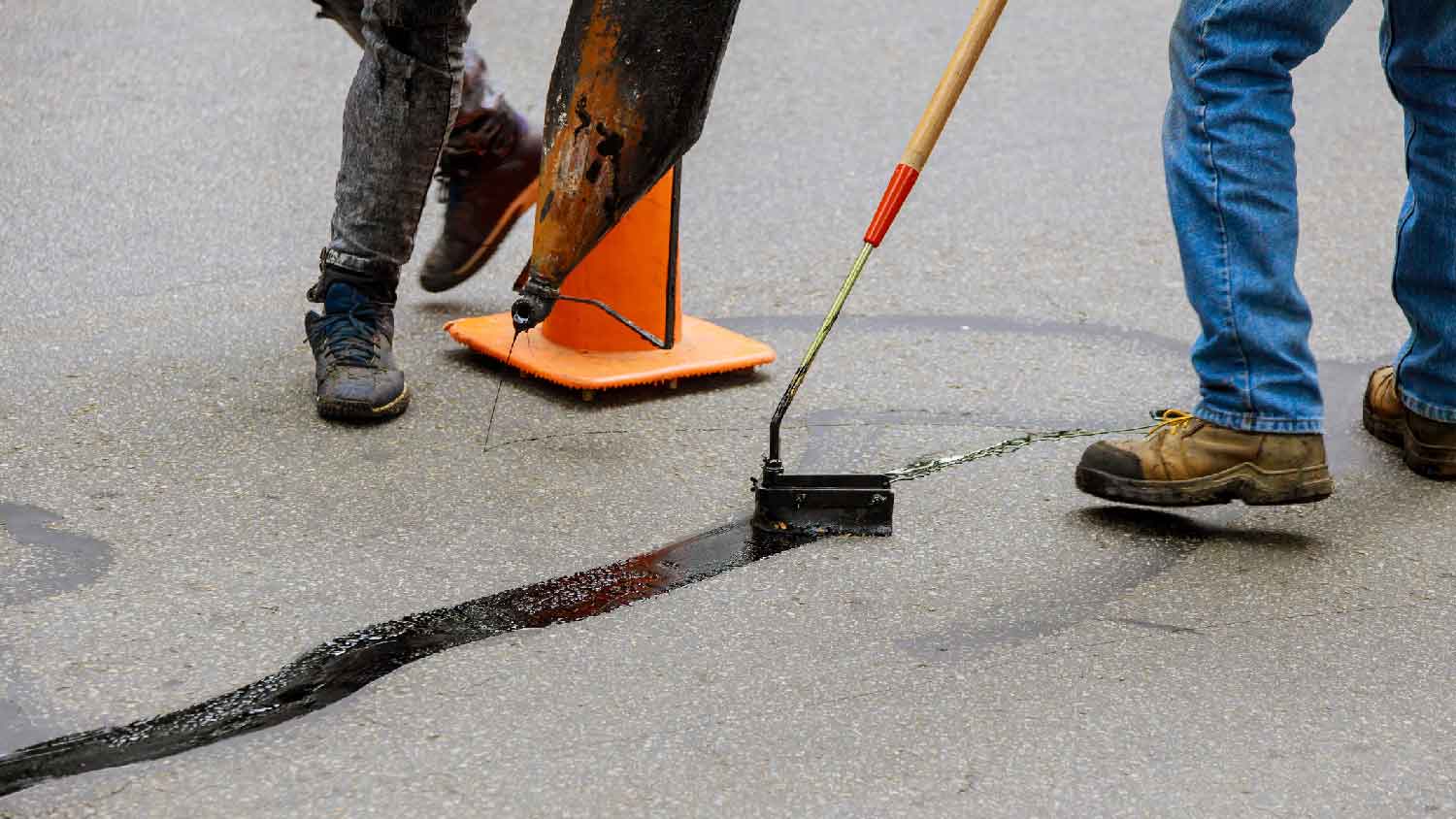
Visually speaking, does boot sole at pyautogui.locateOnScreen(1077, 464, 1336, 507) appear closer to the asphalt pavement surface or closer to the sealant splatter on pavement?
the asphalt pavement surface

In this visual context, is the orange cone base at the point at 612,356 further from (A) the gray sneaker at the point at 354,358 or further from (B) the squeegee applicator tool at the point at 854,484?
(B) the squeegee applicator tool at the point at 854,484

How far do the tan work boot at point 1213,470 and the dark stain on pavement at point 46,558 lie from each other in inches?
62.4

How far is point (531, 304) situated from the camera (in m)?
3.05

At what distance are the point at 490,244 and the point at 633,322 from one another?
20.6 inches

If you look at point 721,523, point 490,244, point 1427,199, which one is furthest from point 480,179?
point 1427,199

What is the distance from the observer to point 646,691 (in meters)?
2.42

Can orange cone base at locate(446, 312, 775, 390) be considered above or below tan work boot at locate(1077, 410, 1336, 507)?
below

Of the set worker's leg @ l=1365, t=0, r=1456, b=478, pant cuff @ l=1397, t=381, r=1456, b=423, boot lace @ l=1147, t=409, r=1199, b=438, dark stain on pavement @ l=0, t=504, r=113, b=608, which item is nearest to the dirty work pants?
dark stain on pavement @ l=0, t=504, r=113, b=608

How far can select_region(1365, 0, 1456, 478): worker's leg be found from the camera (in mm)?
3133

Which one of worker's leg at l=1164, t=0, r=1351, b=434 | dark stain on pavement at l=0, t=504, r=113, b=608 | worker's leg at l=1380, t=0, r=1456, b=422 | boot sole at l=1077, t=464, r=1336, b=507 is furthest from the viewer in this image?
worker's leg at l=1380, t=0, r=1456, b=422

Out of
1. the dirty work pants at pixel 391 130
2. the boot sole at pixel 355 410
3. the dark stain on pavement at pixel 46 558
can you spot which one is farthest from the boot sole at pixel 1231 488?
the dark stain on pavement at pixel 46 558

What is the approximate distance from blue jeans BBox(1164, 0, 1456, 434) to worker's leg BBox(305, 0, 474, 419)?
1.38 m

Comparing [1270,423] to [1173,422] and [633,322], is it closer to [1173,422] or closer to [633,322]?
[1173,422]

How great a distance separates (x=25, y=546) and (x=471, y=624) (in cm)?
75
